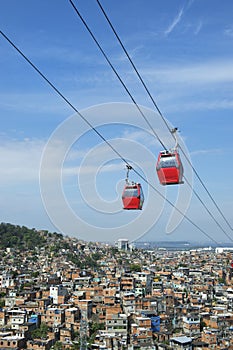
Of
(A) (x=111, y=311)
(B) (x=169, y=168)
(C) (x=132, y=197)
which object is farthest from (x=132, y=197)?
(A) (x=111, y=311)

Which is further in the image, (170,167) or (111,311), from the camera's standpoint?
(111,311)

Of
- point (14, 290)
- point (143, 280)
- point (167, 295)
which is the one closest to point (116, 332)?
point (167, 295)

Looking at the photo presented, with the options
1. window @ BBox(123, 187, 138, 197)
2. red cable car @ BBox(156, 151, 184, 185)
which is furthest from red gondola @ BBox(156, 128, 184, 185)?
window @ BBox(123, 187, 138, 197)

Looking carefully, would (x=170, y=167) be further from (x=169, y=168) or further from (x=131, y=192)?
(x=131, y=192)

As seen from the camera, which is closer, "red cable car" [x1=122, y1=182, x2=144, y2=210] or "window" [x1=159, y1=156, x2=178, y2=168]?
"window" [x1=159, y1=156, x2=178, y2=168]

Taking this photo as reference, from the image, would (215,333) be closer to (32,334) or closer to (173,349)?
(173,349)

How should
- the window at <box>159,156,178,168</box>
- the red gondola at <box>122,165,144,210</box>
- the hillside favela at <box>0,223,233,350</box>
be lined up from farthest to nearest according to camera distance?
the hillside favela at <box>0,223,233,350</box> → the red gondola at <box>122,165,144,210</box> → the window at <box>159,156,178,168</box>

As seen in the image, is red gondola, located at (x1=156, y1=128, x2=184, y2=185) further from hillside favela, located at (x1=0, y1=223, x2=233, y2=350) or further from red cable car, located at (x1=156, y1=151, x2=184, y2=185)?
hillside favela, located at (x1=0, y1=223, x2=233, y2=350)

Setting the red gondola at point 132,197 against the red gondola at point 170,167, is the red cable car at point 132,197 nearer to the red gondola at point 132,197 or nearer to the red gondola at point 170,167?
the red gondola at point 132,197
